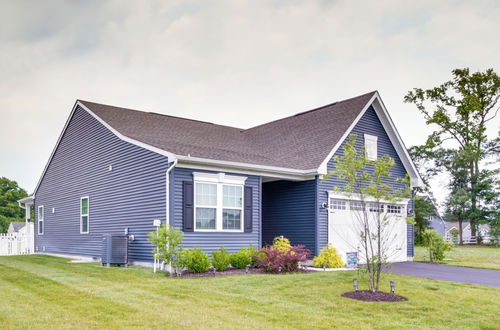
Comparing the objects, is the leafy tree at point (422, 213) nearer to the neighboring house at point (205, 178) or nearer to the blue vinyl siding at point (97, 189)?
the neighboring house at point (205, 178)

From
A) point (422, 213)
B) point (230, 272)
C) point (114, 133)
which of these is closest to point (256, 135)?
point (114, 133)

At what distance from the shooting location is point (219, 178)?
13398mm

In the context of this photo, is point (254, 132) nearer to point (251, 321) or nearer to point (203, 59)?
point (203, 59)

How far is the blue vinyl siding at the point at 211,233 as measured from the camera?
1268cm

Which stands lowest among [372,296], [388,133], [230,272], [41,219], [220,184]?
[230,272]

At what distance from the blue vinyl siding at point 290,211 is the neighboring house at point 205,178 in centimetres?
4

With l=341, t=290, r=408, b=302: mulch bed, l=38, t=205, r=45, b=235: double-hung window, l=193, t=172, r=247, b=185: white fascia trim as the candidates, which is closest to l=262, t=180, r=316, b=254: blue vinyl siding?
l=193, t=172, r=247, b=185: white fascia trim

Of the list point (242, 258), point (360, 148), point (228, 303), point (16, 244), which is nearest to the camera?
point (228, 303)

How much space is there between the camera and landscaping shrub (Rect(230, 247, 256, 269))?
13016 mm

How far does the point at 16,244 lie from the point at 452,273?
64.2 feet

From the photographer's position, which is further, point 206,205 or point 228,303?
point 206,205

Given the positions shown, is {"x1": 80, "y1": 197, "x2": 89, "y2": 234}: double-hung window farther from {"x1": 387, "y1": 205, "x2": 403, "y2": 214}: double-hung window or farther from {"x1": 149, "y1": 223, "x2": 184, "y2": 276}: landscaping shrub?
{"x1": 387, "y1": 205, "x2": 403, "y2": 214}: double-hung window

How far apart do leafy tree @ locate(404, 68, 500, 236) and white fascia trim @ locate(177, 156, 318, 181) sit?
2487cm

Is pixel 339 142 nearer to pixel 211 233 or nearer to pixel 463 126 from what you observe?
pixel 211 233
